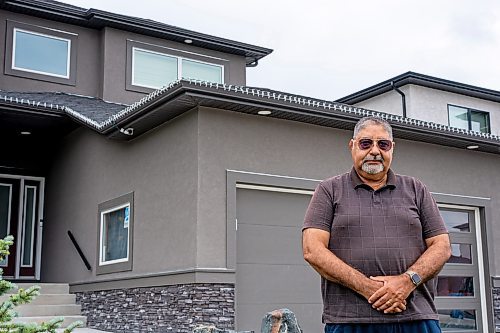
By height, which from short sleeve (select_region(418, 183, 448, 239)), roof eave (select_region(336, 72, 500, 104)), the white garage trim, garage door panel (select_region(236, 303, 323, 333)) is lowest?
garage door panel (select_region(236, 303, 323, 333))

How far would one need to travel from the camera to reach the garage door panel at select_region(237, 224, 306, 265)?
26.0ft

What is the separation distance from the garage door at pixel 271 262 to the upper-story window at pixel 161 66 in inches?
210

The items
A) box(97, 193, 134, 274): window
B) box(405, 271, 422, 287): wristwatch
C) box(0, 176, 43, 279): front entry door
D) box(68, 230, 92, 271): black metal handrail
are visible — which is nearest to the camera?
box(405, 271, 422, 287): wristwatch

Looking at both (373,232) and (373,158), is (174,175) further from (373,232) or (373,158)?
(373,232)

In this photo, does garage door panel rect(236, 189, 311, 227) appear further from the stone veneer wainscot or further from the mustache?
the mustache

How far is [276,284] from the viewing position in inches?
319

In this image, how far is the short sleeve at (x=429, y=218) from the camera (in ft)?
8.87

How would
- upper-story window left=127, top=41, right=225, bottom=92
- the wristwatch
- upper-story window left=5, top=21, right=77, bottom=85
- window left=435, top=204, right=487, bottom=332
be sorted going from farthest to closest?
upper-story window left=127, top=41, right=225, bottom=92 → upper-story window left=5, top=21, right=77, bottom=85 → window left=435, top=204, right=487, bottom=332 → the wristwatch

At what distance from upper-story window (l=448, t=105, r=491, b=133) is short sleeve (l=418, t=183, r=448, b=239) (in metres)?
15.5

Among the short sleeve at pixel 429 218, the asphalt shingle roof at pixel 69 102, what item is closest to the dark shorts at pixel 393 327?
the short sleeve at pixel 429 218

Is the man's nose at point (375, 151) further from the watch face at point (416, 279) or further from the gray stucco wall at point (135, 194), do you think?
the gray stucco wall at point (135, 194)

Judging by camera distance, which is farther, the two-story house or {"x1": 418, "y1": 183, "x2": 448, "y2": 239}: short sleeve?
the two-story house

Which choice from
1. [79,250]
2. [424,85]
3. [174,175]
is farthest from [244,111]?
[424,85]

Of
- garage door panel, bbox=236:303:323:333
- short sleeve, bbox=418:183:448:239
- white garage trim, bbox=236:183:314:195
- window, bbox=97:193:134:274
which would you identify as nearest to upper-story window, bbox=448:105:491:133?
white garage trim, bbox=236:183:314:195
